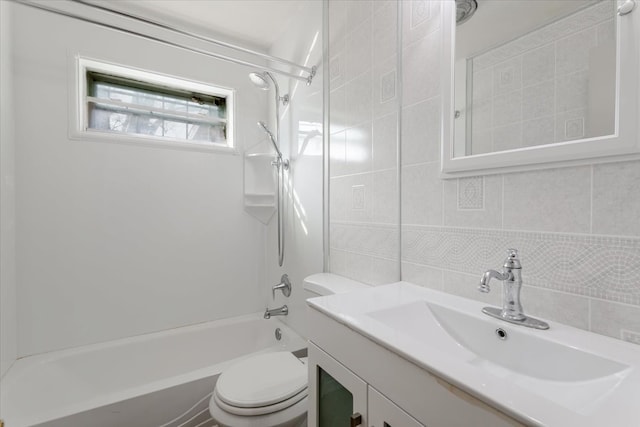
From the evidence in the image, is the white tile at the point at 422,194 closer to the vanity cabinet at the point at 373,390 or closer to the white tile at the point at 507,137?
the white tile at the point at 507,137

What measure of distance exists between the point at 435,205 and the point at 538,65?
472 millimetres

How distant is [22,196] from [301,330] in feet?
6.00

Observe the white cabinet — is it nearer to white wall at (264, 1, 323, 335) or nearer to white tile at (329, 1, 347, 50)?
white wall at (264, 1, 323, 335)

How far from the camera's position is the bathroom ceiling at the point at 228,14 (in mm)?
1773

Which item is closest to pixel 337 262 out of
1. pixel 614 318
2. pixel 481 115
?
pixel 481 115

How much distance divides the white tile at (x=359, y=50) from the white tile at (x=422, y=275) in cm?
90

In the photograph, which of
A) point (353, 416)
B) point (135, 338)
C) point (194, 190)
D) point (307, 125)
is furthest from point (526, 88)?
point (135, 338)

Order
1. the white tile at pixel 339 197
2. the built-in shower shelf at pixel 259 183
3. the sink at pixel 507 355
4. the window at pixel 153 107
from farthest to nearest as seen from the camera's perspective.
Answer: the built-in shower shelf at pixel 259 183 → the window at pixel 153 107 → the white tile at pixel 339 197 → the sink at pixel 507 355

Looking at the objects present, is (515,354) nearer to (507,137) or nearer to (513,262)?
(513,262)

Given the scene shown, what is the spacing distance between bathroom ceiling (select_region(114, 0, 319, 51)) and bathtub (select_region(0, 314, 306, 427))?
2.17 meters

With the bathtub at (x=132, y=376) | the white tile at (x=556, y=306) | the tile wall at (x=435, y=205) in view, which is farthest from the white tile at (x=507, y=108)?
the bathtub at (x=132, y=376)

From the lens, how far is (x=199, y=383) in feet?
4.50

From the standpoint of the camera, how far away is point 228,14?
6.15ft

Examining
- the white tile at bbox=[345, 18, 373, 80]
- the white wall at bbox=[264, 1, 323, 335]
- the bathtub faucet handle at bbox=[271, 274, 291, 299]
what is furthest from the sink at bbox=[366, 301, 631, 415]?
the bathtub faucet handle at bbox=[271, 274, 291, 299]
